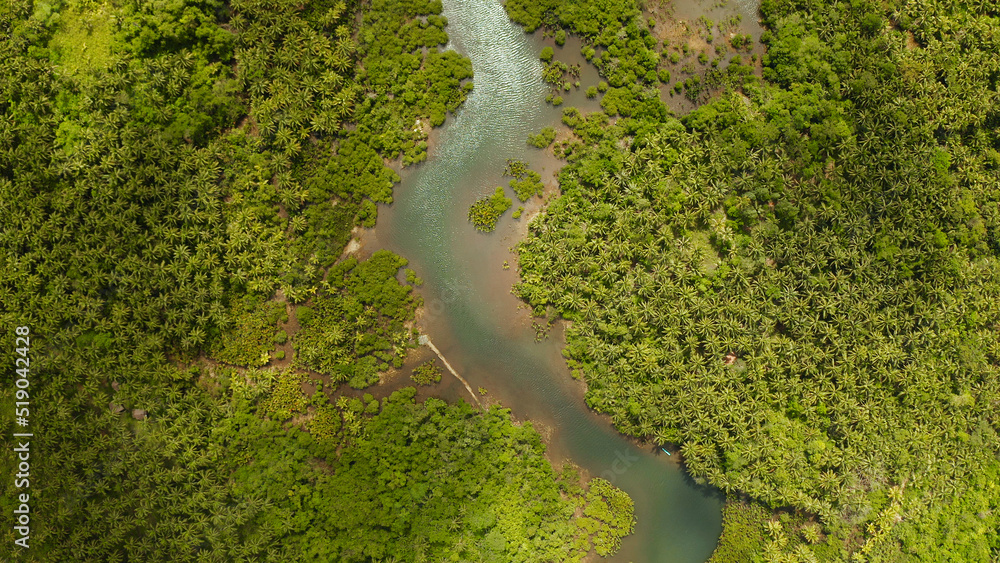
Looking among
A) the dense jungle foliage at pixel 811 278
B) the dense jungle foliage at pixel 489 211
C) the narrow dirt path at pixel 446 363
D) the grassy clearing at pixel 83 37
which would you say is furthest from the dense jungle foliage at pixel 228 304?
the dense jungle foliage at pixel 811 278

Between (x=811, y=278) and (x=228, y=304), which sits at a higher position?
(x=811, y=278)

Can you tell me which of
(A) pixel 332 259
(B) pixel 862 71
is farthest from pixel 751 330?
(A) pixel 332 259

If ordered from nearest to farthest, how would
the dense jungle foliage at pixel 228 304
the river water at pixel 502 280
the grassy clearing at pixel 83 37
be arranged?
1. the dense jungle foliage at pixel 228 304
2. the grassy clearing at pixel 83 37
3. the river water at pixel 502 280

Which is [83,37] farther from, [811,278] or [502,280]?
[811,278]

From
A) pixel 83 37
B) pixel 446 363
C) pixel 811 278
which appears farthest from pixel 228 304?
pixel 811 278

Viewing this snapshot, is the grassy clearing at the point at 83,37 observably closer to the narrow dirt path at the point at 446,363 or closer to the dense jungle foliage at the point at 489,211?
the dense jungle foliage at the point at 489,211
